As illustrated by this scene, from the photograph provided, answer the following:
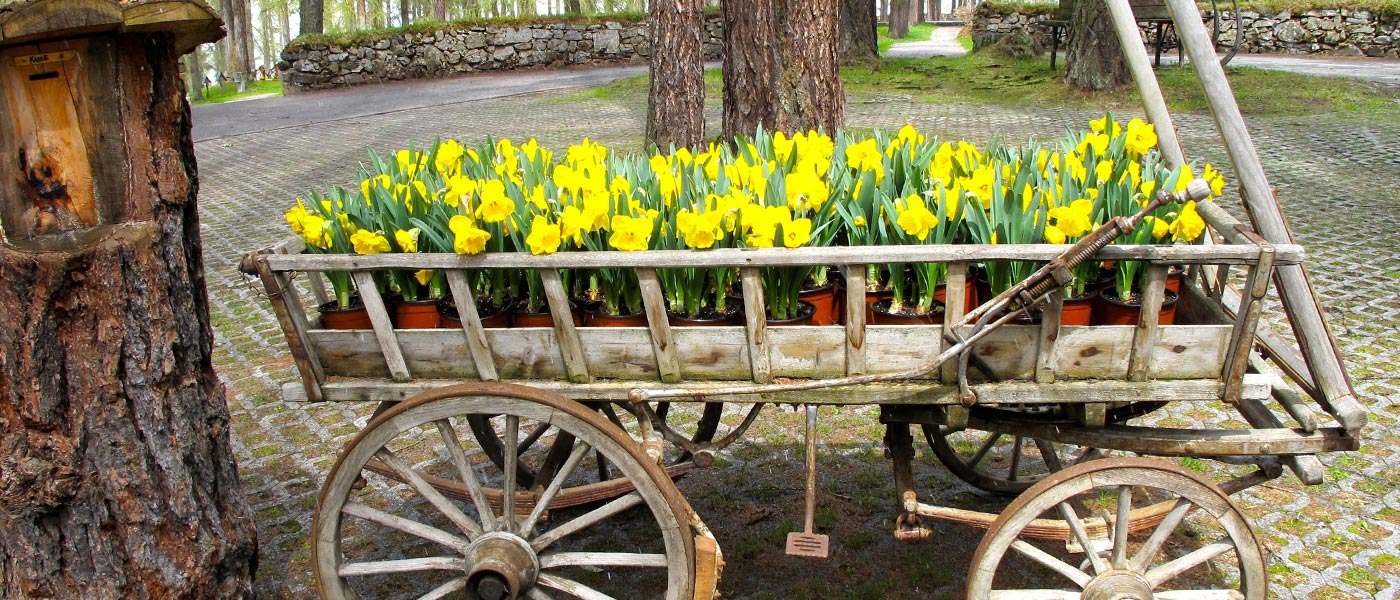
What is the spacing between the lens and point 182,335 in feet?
8.31

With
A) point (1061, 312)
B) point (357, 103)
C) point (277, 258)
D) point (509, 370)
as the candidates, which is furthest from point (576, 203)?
point (357, 103)

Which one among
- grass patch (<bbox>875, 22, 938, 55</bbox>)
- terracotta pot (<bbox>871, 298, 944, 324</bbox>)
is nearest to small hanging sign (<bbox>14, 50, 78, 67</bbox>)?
terracotta pot (<bbox>871, 298, 944, 324</bbox>)

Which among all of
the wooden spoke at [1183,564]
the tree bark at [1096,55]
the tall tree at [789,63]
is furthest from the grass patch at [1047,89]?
the wooden spoke at [1183,564]

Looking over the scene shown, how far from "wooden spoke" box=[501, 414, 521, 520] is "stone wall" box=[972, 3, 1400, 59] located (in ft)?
60.3

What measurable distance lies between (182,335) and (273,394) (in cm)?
245

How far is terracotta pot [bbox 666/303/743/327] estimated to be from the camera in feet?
8.07

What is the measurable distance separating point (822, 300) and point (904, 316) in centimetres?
19

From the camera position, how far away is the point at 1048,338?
7.41 ft

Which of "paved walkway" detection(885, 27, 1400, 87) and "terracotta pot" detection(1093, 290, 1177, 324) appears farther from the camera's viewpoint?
"paved walkway" detection(885, 27, 1400, 87)

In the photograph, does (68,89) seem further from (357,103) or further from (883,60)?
(883,60)

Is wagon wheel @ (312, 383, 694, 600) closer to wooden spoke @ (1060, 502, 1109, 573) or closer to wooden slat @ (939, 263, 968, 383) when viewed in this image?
wooden slat @ (939, 263, 968, 383)

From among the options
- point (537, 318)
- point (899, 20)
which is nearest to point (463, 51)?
point (899, 20)

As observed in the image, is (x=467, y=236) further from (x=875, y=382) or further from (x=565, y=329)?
(x=875, y=382)

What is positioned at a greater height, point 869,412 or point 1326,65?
point 1326,65
